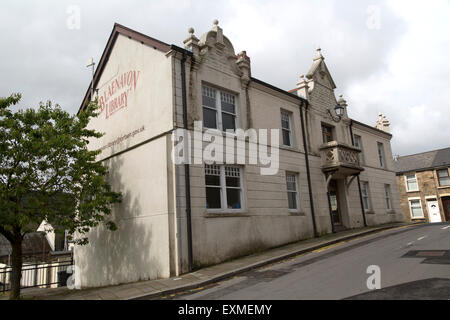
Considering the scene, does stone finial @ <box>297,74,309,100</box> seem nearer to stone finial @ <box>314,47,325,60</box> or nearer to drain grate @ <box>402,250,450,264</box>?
stone finial @ <box>314,47,325,60</box>

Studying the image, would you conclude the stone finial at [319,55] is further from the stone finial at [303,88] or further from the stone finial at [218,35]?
the stone finial at [218,35]

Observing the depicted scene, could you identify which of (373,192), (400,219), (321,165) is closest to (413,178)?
(400,219)

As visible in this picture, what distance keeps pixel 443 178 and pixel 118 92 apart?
36.4 m

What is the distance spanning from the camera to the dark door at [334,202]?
19.1 metres

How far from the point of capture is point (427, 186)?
3741 cm

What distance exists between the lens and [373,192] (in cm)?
2264

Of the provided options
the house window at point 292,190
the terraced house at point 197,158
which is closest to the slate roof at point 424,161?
the terraced house at point 197,158

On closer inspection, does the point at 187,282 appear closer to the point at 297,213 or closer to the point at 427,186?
the point at 297,213

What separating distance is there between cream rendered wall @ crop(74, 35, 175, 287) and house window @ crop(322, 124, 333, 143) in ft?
36.0

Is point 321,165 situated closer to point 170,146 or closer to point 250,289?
point 170,146

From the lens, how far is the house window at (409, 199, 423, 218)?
37.4 m

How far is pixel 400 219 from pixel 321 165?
456 inches
